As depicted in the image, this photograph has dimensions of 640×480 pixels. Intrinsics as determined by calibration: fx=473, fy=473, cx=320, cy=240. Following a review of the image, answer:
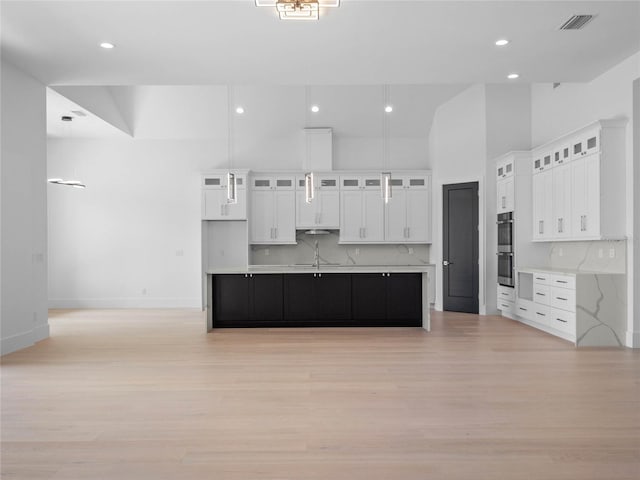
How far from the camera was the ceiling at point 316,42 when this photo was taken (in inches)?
165

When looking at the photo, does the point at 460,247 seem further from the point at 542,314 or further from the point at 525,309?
the point at 542,314

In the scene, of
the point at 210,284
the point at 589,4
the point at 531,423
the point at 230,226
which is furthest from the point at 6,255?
the point at 589,4

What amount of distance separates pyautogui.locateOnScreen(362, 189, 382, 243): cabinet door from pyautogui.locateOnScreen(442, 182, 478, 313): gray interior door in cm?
128

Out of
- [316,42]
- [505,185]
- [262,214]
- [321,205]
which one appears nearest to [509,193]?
[505,185]

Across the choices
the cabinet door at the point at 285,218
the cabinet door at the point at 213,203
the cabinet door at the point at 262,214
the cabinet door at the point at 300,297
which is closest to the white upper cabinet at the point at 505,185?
the cabinet door at the point at 300,297

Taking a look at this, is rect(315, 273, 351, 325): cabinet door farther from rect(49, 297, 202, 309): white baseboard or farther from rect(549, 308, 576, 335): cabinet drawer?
rect(49, 297, 202, 309): white baseboard

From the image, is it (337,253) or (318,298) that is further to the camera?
(337,253)

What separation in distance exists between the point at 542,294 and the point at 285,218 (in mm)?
4919

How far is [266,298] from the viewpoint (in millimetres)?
6996

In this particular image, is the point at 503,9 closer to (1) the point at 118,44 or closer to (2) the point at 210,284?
(1) the point at 118,44

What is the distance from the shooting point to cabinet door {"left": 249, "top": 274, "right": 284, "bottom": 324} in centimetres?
699

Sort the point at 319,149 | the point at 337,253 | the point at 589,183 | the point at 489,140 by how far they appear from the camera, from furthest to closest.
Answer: the point at 337,253 → the point at 319,149 → the point at 489,140 → the point at 589,183

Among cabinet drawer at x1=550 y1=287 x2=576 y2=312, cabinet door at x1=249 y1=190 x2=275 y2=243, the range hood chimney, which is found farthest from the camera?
the range hood chimney

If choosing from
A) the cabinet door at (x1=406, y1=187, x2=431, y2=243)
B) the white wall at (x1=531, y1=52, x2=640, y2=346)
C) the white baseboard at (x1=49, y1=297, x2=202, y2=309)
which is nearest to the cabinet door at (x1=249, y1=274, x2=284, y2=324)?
the white baseboard at (x1=49, y1=297, x2=202, y2=309)
